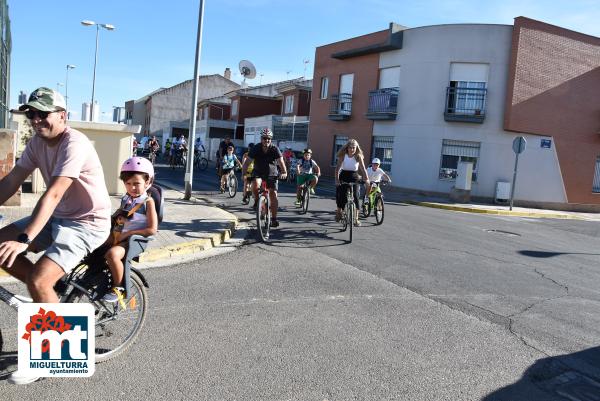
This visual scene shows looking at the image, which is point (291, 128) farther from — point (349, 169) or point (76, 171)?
point (76, 171)

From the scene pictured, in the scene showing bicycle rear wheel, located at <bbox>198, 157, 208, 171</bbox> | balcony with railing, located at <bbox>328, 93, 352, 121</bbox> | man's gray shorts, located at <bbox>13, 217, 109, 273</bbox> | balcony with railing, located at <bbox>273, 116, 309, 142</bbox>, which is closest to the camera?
man's gray shorts, located at <bbox>13, 217, 109, 273</bbox>

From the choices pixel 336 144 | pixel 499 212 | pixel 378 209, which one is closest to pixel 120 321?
pixel 378 209

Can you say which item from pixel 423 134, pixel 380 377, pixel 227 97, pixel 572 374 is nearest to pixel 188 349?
pixel 380 377

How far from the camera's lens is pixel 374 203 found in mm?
11859

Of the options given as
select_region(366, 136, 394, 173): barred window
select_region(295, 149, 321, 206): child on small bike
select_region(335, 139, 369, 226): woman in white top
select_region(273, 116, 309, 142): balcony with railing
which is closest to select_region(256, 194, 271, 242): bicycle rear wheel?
select_region(335, 139, 369, 226): woman in white top

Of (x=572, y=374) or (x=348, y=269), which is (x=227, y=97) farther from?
(x=572, y=374)

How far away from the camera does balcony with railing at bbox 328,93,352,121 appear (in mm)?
28695

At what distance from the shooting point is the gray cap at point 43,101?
3.06m

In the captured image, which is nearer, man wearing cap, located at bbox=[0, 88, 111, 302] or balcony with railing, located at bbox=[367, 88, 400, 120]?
man wearing cap, located at bbox=[0, 88, 111, 302]

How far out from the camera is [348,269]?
699 cm

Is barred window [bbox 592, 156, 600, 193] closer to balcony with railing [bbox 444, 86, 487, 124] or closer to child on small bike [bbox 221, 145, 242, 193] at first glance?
balcony with railing [bbox 444, 86, 487, 124]

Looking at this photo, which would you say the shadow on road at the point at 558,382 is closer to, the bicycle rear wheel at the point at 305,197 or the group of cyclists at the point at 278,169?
the group of cyclists at the point at 278,169

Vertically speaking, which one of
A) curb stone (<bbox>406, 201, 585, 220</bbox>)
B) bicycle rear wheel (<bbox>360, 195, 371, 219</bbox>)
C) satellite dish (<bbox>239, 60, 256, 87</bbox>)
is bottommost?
curb stone (<bbox>406, 201, 585, 220</bbox>)

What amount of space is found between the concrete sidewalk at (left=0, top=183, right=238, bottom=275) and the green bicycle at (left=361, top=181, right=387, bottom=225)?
3.28 m
